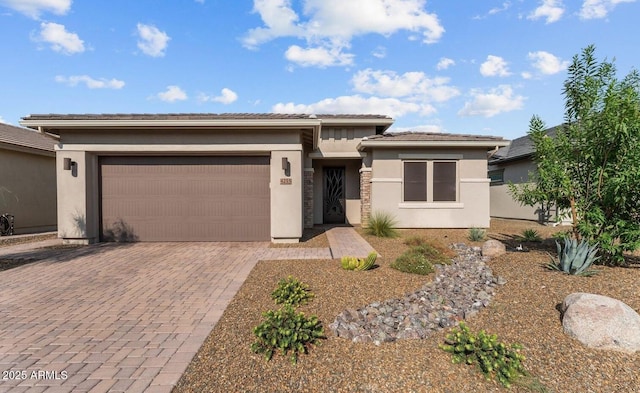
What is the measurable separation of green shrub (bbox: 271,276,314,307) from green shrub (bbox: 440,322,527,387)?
202 cm

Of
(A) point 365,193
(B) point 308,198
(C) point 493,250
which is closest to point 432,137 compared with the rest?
(A) point 365,193

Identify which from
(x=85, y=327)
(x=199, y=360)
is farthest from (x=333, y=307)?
(x=85, y=327)

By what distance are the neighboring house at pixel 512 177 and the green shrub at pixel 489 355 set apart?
13.6m

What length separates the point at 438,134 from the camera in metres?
12.9

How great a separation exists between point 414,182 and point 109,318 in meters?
10.6

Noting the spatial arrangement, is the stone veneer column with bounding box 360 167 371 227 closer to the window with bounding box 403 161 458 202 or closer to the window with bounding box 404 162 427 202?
the window with bounding box 404 162 427 202

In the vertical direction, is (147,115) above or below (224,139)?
above

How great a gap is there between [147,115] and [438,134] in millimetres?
11108

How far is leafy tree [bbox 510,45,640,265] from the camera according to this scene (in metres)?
5.37

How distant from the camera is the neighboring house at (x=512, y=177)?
15.1 meters

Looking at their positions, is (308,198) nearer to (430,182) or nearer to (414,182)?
(414,182)

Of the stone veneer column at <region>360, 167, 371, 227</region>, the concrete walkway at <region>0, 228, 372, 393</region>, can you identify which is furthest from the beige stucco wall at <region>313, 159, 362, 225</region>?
the concrete walkway at <region>0, 228, 372, 393</region>

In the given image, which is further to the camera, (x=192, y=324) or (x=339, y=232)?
(x=339, y=232)

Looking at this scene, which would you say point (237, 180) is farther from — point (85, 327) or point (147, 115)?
point (85, 327)
